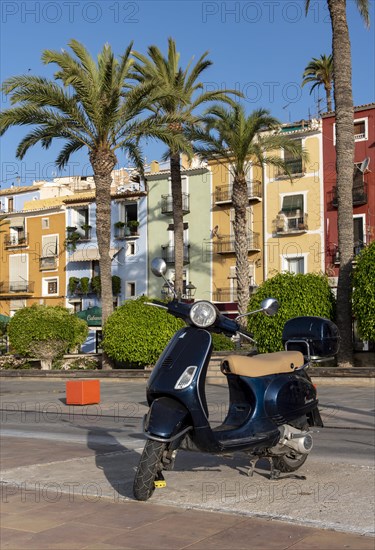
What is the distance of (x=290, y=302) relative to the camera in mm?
24484

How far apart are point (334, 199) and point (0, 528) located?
3723 centimetres

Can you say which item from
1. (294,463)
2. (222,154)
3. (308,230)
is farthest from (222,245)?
(294,463)

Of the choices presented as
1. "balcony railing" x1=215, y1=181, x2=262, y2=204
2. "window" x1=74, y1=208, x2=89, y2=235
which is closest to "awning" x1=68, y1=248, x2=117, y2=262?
"window" x1=74, y1=208, x2=89, y2=235

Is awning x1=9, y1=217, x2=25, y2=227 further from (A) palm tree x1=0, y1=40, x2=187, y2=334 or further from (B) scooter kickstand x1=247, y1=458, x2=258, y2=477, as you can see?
(B) scooter kickstand x1=247, y1=458, x2=258, y2=477

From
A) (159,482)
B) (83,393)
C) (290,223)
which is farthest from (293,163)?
(159,482)

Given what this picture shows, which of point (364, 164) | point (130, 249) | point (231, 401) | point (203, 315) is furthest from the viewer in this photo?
point (130, 249)

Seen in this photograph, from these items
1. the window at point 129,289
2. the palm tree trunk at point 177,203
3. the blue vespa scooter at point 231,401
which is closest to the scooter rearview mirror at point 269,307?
the blue vespa scooter at point 231,401

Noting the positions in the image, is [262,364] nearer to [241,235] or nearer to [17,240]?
[241,235]

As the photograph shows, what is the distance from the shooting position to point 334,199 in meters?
40.9

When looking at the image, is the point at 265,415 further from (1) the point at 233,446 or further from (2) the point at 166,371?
(2) the point at 166,371

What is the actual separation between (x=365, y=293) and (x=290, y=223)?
2091cm

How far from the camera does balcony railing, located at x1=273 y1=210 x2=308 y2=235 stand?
42.2 metres

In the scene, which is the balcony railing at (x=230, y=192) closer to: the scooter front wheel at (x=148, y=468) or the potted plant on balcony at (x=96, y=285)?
the potted plant on balcony at (x=96, y=285)

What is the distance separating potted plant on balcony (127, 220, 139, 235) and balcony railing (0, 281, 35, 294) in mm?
9307
